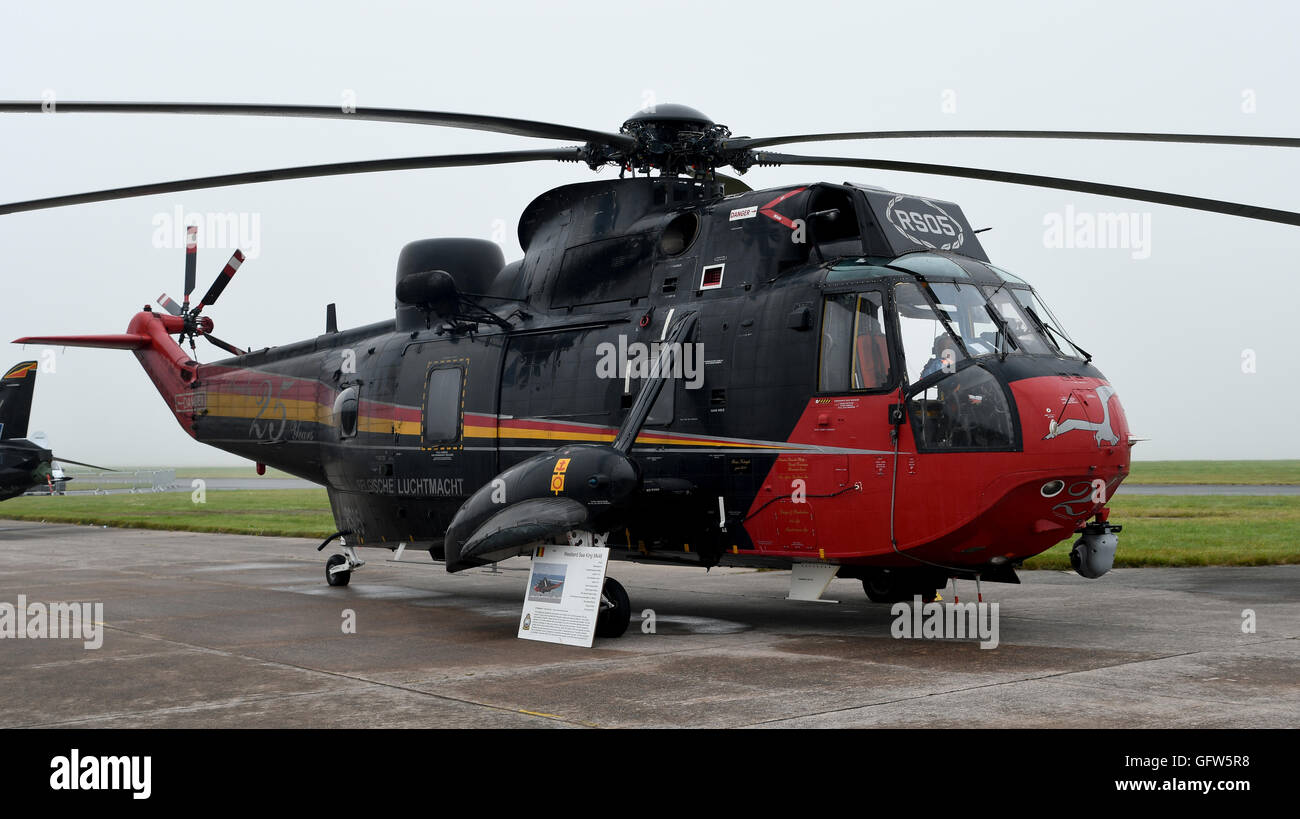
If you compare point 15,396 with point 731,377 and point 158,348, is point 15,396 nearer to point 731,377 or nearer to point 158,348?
point 158,348

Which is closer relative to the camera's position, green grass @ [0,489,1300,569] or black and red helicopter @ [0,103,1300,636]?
black and red helicopter @ [0,103,1300,636]

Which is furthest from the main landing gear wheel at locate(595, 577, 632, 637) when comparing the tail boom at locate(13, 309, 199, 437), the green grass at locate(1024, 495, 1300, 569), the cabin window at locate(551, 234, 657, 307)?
the tail boom at locate(13, 309, 199, 437)

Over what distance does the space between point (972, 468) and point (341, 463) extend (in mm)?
9653

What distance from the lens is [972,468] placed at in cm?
952

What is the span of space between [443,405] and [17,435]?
83.1 feet

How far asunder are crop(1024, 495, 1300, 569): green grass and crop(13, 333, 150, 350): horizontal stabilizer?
16.2 metres

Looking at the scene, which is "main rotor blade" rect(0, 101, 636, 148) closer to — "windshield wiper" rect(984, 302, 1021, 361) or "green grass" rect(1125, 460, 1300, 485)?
"windshield wiper" rect(984, 302, 1021, 361)

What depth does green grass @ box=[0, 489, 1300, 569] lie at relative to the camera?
18172 mm

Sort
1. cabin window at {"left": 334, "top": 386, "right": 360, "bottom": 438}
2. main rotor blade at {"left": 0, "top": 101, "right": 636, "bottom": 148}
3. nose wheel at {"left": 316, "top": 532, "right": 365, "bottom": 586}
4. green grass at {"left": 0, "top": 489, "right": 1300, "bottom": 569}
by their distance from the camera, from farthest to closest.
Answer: green grass at {"left": 0, "top": 489, "right": 1300, "bottom": 569}, nose wheel at {"left": 316, "top": 532, "right": 365, "bottom": 586}, cabin window at {"left": 334, "top": 386, "right": 360, "bottom": 438}, main rotor blade at {"left": 0, "top": 101, "right": 636, "bottom": 148}

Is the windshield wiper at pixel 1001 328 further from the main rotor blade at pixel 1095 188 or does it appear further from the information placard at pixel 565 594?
the information placard at pixel 565 594

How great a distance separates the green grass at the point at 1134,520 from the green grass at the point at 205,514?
0.03 m

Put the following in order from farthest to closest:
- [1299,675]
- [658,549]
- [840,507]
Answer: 1. [658,549]
2. [840,507]
3. [1299,675]
